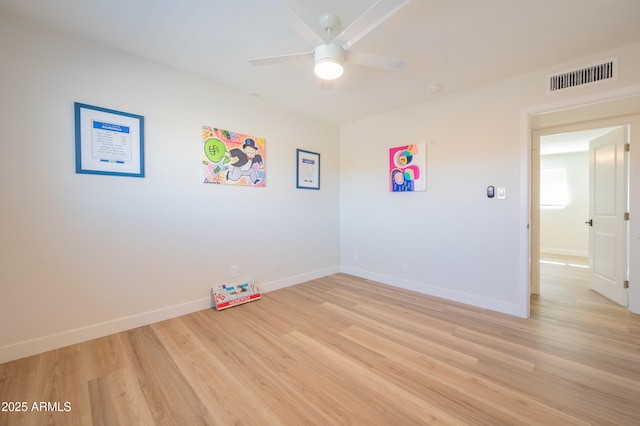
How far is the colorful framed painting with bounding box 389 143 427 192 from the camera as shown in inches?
136

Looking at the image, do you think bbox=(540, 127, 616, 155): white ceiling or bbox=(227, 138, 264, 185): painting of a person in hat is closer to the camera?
bbox=(227, 138, 264, 185): painting of a person in hat

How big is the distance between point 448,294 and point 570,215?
5.27 metres

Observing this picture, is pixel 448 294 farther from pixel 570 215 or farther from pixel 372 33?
pixel 570 215

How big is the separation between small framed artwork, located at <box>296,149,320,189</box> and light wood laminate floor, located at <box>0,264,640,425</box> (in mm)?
1904

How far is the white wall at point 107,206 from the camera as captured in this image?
1963mm

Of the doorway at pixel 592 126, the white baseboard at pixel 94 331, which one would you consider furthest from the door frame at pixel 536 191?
the white baseboard at pixel 94 331

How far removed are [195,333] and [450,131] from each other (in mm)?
3606

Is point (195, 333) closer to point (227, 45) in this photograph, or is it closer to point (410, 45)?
point (227, 45)

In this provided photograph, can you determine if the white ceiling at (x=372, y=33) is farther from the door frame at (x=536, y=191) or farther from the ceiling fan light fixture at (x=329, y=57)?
the door frame at (x=536, y=191)

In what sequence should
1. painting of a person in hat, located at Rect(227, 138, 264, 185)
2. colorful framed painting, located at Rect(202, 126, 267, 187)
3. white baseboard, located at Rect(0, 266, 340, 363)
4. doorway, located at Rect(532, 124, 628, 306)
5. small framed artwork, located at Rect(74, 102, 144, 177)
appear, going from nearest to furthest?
white baseboard, located at Rect(0, 266, 340, 363)
small framed artwork, located at Rect(74, 102, 144, 177)
colorful framed painting, located at Rect(202, 126, 267, 187)
painting of a person in hat, located at Rect(227, 138, 264, 185)
doorway, located at Rect(532, 124, 628, 306)

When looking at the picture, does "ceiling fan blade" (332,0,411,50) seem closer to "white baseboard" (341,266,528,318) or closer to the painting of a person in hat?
the painting of a person in hat

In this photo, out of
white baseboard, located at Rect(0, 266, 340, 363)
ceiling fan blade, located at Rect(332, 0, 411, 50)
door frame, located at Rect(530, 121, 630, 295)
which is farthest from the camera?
door frame, located at Rect(530, 121, 630, 295)

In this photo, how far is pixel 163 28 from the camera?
2.05 meters

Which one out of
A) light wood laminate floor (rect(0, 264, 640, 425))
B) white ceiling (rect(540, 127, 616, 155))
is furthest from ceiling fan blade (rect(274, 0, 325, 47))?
white ceiling (rect(540, 127, 616, 155))
